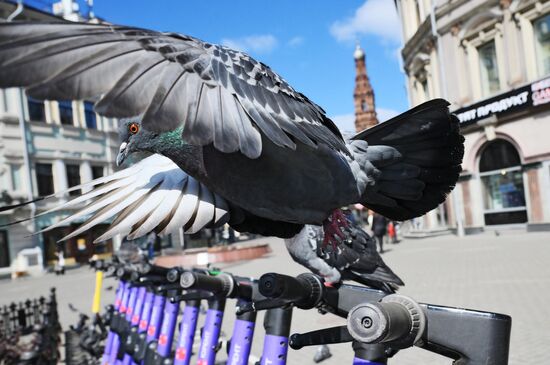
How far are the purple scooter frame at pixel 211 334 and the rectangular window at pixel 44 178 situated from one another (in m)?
21.3

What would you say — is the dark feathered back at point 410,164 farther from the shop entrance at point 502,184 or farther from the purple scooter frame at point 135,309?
the shop entrance at point 502,184

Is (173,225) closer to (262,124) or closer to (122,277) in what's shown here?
(262,124)

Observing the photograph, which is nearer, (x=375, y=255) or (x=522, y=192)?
(x=375, y=255)

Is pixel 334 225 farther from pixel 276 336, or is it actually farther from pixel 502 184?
pixel 502 184

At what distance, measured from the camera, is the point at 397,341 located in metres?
1.01

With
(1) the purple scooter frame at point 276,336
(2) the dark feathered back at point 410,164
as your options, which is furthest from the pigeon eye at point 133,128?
(1) the purple scooter frame at point 276,336

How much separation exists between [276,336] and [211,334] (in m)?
0.88

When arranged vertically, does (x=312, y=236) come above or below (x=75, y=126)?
below

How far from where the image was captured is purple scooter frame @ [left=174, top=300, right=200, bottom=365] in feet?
9.80

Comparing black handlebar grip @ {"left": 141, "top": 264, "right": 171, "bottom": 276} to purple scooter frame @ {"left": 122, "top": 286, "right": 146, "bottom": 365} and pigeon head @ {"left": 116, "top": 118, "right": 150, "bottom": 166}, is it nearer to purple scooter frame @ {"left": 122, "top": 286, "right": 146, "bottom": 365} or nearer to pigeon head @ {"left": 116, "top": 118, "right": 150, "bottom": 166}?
purple scooter frame @ {"left": 122, "top": 286, "right": 146, "bottom": 365}

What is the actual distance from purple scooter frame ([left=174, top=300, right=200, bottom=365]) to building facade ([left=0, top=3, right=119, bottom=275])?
17438 mm

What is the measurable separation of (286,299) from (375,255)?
93.5 inches

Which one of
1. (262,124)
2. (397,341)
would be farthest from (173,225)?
(397,341)

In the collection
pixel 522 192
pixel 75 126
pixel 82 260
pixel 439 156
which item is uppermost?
pixel 75 126
